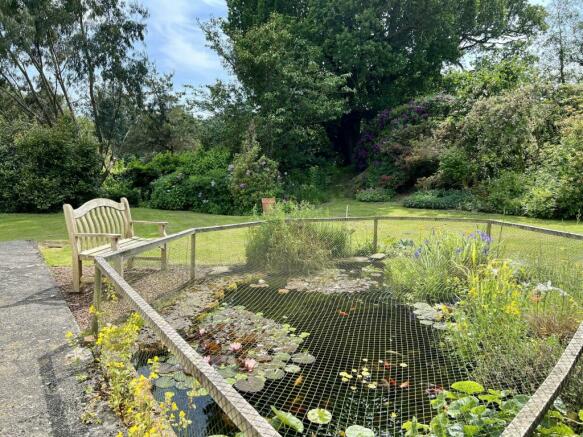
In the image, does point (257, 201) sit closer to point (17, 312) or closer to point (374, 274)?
point (374, 274)

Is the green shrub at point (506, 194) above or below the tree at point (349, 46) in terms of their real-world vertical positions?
below

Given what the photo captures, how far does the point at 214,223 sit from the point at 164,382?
24.3 feet

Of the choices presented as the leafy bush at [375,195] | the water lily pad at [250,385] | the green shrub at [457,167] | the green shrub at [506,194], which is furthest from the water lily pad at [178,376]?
the leafy bush at [375,195]

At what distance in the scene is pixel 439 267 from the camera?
15.8 feet

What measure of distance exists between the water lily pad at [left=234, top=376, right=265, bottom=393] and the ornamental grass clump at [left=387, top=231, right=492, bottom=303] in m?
2.30

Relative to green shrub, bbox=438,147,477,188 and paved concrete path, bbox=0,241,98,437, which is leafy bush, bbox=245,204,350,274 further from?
green shrub, bbox=438,147,477,188

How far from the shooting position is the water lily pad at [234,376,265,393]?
9.04ft

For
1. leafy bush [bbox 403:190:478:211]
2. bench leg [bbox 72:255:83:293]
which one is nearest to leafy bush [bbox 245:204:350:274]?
bench leg [bbox 72:255:83:293]

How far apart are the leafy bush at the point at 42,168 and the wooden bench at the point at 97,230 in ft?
27.8

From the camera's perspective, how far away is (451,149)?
13.2m

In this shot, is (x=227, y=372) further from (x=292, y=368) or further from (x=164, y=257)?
(x=164, y=257)

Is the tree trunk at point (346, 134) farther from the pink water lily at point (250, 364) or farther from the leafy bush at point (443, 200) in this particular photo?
the pink water lily at point (250, 364)

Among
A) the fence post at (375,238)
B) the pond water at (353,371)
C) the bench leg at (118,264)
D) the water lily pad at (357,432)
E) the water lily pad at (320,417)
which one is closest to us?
the water lily pad at (357,432)

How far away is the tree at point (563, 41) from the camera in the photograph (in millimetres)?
20875
